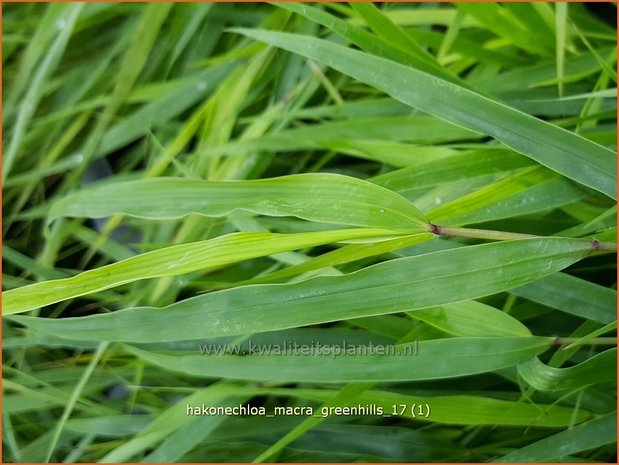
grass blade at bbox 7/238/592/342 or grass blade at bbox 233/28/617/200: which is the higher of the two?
grass blade at bbox 233/28/617/200

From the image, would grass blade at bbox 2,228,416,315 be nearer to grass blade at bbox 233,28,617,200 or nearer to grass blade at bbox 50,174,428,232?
grass blade at bbox 50,174,428,232

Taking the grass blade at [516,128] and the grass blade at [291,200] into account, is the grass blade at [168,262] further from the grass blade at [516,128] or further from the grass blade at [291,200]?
the grass blade at [516,128]

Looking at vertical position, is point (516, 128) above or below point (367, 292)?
above

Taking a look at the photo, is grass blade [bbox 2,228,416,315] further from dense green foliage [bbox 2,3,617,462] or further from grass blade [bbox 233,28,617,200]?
grass blade [bbox 233,28,617,200]

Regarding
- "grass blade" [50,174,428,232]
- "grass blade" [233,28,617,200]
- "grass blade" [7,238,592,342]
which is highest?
"grass blade" [233,28,617,200]

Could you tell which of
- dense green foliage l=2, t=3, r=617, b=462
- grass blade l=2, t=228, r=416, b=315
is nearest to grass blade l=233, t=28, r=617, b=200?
dense green foliage l=2, t=3, r=617, b=462

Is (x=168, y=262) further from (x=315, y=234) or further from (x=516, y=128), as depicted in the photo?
(x=516, y=128)

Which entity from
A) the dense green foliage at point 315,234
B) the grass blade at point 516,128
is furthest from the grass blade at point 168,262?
the grass blade at point 516,128

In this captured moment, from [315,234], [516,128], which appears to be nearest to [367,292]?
[315,234]

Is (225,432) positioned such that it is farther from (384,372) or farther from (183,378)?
(384,372)

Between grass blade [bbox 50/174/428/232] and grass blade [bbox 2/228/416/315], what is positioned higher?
grass blade [bbox 50/174/428/232]
